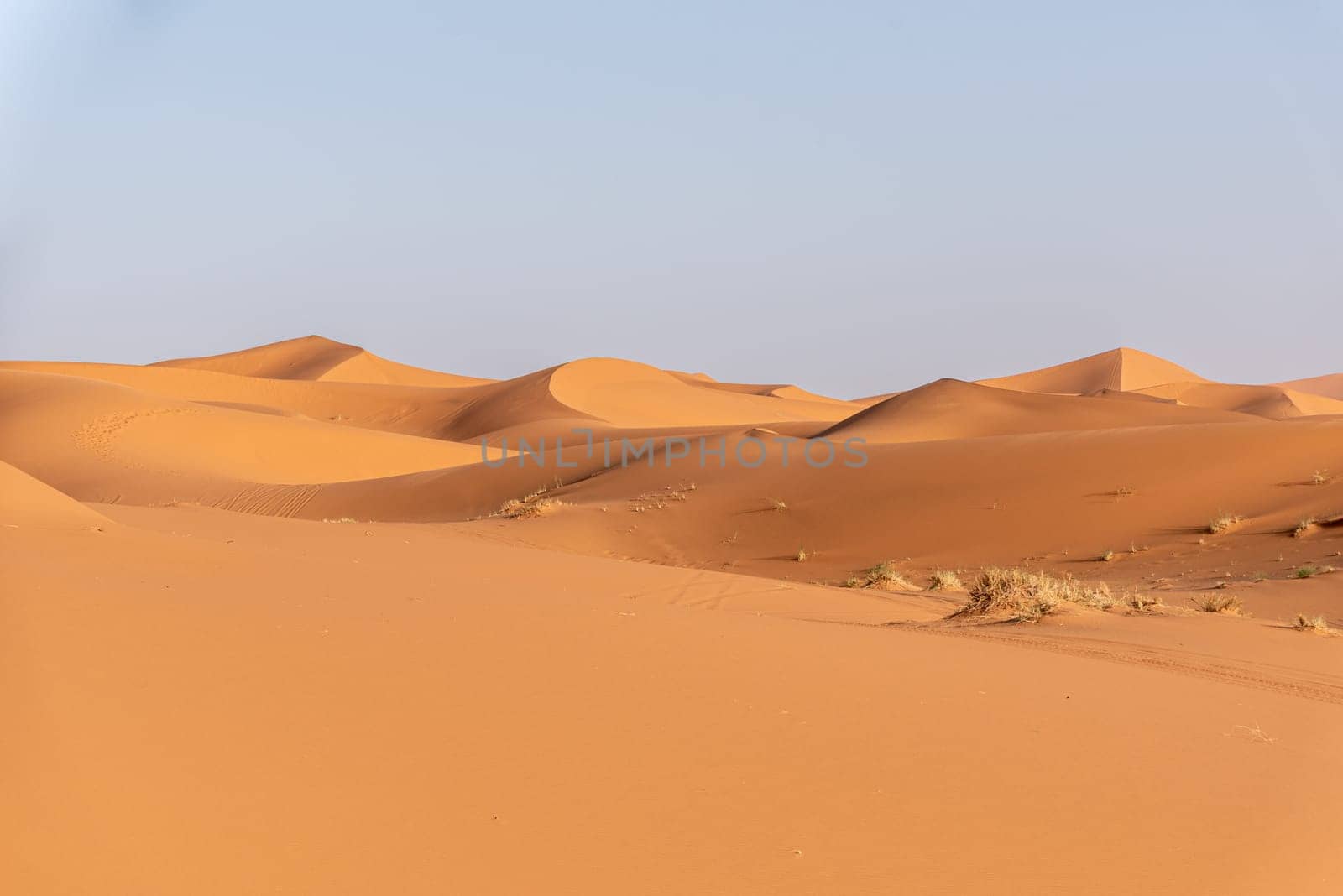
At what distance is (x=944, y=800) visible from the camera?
449cm

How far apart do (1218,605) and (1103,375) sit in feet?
276

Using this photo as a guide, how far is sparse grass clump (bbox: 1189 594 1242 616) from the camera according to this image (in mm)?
11211

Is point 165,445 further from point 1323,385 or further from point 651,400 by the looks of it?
point 1323,385

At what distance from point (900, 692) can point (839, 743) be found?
116 centimetres

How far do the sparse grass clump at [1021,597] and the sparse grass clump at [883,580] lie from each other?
304cm

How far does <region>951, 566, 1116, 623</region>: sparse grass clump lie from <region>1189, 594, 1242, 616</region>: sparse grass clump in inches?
34.3

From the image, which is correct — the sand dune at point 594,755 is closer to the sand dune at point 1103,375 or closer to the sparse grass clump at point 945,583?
the sparse grass clump at point 945,583

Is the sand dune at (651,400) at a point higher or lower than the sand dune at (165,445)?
higher

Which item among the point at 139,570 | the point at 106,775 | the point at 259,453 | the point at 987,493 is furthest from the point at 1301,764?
the point at 259,453

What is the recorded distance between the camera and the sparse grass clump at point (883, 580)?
15258 mm

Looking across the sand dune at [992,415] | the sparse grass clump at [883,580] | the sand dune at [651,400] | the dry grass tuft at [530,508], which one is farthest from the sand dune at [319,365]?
the sparse grass clump at [883,580]

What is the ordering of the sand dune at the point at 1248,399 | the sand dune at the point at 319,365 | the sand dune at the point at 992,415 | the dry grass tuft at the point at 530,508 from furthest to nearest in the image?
the sand dune at the point at 319,365, the sand dune at the point at 1248,399, the sand dune at the point at 992,415, the dry grass tuft at the point at 530,508

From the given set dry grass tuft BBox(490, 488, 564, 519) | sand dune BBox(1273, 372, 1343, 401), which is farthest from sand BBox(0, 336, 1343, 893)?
sand dune BBox(1273, 372, 1343, 401)

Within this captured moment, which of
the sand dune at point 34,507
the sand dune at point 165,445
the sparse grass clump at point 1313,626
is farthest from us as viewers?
the sand dune at point 165,445
